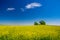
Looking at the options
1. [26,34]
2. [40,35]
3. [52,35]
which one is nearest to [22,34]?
[26,34]

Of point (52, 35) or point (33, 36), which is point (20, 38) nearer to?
point (33, 36)

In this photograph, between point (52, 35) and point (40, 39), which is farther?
point (52, 35)

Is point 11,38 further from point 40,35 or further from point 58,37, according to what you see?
point 58,37

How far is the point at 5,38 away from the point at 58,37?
5.41m

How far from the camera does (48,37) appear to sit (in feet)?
64.6

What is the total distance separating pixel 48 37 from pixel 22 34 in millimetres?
2750

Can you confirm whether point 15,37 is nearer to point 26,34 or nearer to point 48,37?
point 26,34

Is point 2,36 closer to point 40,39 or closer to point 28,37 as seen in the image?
point 28,37

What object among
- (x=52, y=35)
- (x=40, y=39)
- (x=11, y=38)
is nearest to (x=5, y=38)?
(x=11, y=38)

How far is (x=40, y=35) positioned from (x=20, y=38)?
7.16 feet

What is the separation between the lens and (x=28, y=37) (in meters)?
19.5

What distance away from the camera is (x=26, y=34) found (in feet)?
66.3

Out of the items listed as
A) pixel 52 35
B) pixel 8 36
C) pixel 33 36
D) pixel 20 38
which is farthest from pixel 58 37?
pixel 8 36

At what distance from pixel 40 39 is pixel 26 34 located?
1.78m
